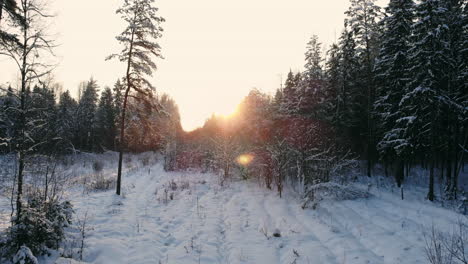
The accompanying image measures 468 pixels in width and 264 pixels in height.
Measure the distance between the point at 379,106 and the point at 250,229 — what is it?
19.1 meters

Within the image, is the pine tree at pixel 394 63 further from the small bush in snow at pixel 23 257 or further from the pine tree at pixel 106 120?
the pine tree at pixel 106 120

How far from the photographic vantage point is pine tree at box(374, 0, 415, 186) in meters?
19.8

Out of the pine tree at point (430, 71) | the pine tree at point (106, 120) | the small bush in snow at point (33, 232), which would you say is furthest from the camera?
the pine tree at point (106, 120)

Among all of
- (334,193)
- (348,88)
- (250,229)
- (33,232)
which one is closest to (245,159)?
(334,193)

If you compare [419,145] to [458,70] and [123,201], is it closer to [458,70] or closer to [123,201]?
[458,70]

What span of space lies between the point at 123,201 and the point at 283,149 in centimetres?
978

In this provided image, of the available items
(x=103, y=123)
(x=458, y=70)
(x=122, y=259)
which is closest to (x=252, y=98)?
(x=458, y=70)

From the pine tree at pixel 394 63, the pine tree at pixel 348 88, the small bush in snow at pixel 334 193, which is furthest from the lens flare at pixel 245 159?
the pine tree at pixel 394 63

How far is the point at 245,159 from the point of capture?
2120 centimetres

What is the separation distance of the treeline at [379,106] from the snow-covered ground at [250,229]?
3.58m

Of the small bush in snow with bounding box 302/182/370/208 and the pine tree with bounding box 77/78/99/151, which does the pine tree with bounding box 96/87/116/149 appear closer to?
the pine tree with bounding box 77/78/99/151

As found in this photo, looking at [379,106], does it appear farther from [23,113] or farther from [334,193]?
[23,113]

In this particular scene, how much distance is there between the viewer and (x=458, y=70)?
18734mm

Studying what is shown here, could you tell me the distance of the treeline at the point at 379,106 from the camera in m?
15.9
